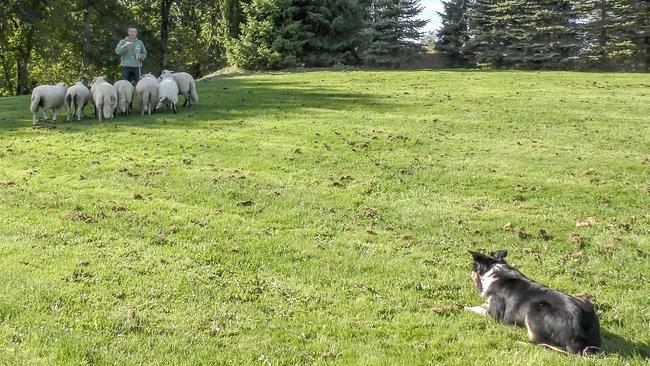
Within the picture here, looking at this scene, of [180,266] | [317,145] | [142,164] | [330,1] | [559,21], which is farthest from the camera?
[559,21]

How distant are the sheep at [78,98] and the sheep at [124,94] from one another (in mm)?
957

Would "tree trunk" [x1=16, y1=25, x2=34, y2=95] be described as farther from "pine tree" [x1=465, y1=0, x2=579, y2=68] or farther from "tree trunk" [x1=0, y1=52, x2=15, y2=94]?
"pine tree" [x1=465, y1=0, x2=579, y2=68]

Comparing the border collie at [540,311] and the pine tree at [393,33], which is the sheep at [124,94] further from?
the pine tree at [393,33]

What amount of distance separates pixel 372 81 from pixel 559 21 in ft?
68.5

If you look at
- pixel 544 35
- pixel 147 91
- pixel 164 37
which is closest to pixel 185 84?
pixel 147 91

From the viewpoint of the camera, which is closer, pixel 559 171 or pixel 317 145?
pixel 559 171

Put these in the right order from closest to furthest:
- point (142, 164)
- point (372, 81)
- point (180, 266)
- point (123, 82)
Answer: point (180, 266), point (142, 164), point (123, 82), point (372, 81)

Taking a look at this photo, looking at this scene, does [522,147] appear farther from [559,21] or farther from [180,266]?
[559,21]

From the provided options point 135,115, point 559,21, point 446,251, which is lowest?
point 446,251

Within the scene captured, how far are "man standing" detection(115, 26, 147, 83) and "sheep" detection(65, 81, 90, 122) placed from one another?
1779 millimetres

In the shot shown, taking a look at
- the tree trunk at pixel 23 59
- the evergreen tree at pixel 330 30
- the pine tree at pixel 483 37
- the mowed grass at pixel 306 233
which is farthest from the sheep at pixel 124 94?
the pine tree at pixel 483 37

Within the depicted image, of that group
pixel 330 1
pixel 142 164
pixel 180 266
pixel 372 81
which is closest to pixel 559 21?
pixel 330 1

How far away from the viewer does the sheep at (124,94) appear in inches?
778

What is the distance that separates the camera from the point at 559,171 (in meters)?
13.7
